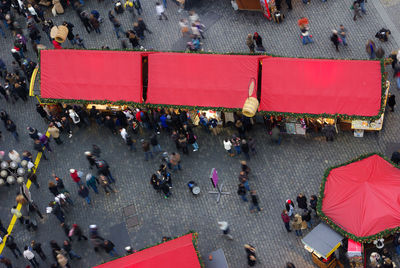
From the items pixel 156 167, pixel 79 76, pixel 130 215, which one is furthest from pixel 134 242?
pixel 79 76

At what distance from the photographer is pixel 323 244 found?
82.6 feet

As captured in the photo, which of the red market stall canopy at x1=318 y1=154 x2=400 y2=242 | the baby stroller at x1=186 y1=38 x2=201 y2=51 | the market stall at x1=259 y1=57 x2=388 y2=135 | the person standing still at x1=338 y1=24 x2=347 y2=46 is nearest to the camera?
the red market stall canopy at x1=318 y1=154 x2=400 y2=242

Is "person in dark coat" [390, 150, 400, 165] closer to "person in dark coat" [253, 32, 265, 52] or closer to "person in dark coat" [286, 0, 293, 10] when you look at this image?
"person in dark coat" [253, 32, 265, 52]

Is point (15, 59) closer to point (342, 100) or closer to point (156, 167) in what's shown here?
point (156, 167)

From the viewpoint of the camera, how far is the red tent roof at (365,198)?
24.7 m

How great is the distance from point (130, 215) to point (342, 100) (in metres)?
11.5

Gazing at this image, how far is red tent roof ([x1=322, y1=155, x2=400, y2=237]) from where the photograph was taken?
24672 millimetres

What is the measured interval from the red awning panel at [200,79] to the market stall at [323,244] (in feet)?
25.2

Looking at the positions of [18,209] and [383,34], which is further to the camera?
[383,34]

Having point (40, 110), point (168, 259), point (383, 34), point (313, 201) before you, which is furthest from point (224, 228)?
point (383, 34)

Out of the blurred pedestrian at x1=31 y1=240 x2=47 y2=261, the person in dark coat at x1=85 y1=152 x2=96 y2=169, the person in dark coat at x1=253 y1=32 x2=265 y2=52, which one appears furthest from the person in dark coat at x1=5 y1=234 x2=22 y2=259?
the person in dark coat at x1=253 y1=32 x2=265 y2=52

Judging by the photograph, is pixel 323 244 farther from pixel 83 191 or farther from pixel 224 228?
pixel 83 191

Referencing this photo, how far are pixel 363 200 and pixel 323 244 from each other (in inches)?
96.6

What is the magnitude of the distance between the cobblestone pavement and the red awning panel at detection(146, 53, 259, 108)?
2.00 metres
